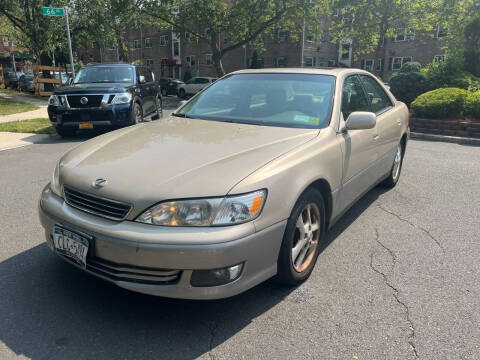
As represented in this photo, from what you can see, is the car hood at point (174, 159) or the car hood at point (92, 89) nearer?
the car hood at point (174, 159)

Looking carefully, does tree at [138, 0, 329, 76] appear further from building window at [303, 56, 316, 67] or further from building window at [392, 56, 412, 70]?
building window at [392, 56, 412, 70]

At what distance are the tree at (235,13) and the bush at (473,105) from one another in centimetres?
1412

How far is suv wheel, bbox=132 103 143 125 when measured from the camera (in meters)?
8.91

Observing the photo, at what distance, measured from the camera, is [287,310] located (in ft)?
8.56

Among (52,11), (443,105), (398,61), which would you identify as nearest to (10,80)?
(52,11)

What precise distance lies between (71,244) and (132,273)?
1.59ft

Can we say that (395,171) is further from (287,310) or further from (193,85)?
(193,85)

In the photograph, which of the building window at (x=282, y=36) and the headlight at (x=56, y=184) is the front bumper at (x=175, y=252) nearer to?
the headlight at (x=56, y=184)

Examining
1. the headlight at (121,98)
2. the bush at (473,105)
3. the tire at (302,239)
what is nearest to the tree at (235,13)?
the bush at (473,105)

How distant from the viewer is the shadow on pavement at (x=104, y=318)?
2.21 meters

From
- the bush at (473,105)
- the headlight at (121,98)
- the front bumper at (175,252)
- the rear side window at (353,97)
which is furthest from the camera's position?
the bush at (473,105)

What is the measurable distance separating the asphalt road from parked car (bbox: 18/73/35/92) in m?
23.4

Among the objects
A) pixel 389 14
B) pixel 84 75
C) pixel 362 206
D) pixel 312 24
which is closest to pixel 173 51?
pixel 312 24

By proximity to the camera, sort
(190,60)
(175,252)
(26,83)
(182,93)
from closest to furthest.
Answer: (175,252) → (26,83) → (182,93) → (190,60)
